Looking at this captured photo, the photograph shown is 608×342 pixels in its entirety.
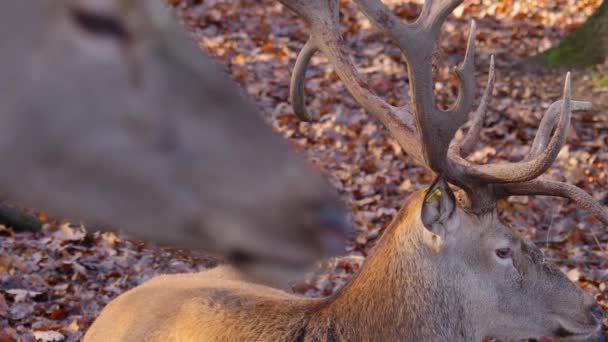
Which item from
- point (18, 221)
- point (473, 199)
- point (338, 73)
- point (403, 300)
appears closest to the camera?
point (403, 300)

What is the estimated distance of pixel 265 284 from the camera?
5.88 m

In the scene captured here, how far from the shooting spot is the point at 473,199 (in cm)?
506

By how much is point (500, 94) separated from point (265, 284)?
5.46 m

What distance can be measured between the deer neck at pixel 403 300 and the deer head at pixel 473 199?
4 cm

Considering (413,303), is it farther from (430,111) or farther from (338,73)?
(338,73)

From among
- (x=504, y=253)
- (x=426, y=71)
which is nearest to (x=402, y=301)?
(x=504, y=253)

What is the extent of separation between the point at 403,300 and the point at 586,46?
Answer: 6086 mm

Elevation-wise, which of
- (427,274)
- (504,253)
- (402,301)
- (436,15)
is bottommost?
(402,301)

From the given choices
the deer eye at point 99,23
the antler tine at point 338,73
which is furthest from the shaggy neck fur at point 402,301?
the deer eye at point 99,23

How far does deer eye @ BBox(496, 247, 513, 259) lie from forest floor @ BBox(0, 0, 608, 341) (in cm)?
116

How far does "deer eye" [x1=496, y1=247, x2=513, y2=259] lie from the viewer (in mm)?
5020

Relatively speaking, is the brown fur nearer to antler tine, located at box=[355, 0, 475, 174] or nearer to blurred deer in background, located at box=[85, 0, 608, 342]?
blurred deer in background, located at box=[85, 0, 608, 342]

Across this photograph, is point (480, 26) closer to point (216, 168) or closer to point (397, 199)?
point (397, 199)

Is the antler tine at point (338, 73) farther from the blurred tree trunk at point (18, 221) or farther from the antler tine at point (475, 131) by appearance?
the blurred tree trunk at point (18, 221)
